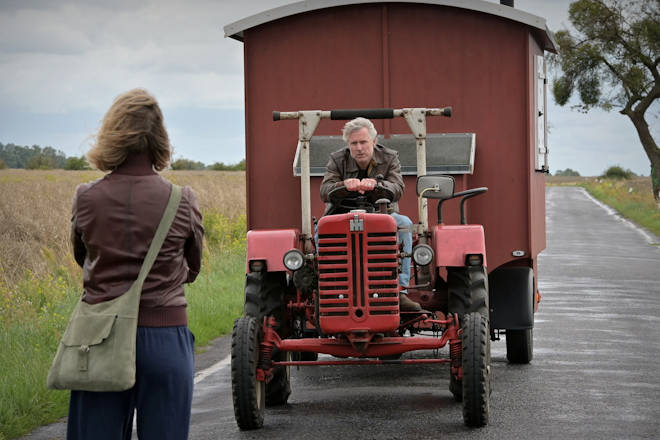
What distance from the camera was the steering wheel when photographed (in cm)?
812

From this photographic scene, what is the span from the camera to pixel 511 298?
1016 centimetres

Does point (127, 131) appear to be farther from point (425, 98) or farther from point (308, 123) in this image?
point (425, 98)

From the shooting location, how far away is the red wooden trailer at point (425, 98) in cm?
1015

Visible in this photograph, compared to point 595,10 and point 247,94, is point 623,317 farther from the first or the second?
point 595,10

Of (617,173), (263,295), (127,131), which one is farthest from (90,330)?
(617,173)

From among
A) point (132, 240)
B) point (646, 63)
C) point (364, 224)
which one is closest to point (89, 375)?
point (132, 240)

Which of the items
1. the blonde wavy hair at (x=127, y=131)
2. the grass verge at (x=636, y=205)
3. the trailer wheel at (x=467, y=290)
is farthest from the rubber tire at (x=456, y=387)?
the grass verge at (x=636, y=205)

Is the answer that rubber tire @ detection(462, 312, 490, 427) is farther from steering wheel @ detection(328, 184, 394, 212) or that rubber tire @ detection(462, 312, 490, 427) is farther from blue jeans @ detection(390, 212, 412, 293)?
steering wheel @ detection(328, 184, 394, 212)

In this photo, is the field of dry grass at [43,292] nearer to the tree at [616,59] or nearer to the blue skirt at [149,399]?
the blue skirt at [149,399]

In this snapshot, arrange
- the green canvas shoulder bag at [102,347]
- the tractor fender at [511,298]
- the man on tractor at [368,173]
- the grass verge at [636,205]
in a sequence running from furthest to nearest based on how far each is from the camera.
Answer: the grass verge at [636,205], the tractor fender at [511,298], the man on tractor at [368,173], the green canvas shoulder bag at [102,347]

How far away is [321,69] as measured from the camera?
1057 centimetres

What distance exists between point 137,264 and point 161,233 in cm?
14

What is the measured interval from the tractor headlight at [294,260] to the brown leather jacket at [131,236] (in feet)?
11.2

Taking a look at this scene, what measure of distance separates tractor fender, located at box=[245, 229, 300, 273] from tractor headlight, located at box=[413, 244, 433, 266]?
0.95 metres
